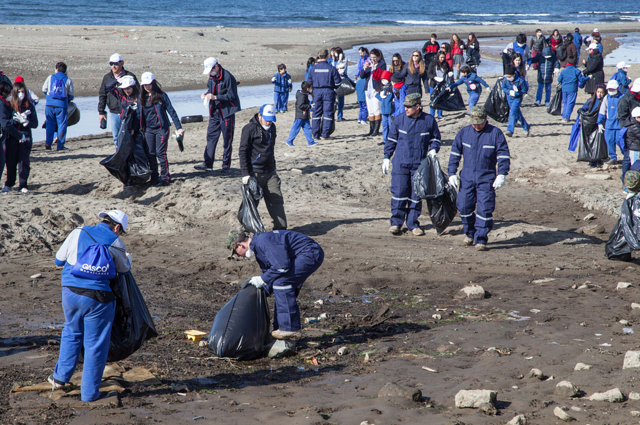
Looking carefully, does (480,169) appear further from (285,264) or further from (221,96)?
(221,96)

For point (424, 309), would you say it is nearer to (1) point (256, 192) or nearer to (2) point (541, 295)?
(2) point (541, 295)

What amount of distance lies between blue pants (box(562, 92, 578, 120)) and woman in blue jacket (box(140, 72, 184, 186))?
35.6ft

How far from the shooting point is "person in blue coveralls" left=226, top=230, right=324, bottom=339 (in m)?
5.16

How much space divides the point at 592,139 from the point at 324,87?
18.8 ft

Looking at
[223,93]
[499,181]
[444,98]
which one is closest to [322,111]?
[444,98]

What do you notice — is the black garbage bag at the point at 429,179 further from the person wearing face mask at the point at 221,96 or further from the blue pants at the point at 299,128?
the blue pants at the point at 299,128

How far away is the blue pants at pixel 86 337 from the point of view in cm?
412

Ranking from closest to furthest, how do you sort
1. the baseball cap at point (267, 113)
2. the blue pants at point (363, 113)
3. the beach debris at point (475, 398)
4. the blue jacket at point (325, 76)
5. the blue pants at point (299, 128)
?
1. the beach debris at point (475, 398)
2. the baseball cap at point (267, 113)
3. the blue pants at point (299, 128)
4. the blue jacket at point (325, 76)
5. the blue pants at point (363, 113)

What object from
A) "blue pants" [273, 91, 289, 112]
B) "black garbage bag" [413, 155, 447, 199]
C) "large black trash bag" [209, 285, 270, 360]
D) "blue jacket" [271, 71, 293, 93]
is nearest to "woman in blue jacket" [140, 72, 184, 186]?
"black garbage bag" [413, 155, 447, 199]

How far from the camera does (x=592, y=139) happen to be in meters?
11.8

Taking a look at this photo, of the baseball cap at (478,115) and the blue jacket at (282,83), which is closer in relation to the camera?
the baseball cap at (478,115)

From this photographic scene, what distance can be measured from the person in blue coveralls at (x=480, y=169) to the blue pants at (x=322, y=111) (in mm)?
6098

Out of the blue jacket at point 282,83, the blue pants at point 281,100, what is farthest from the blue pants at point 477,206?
the blue pants at point 281,100

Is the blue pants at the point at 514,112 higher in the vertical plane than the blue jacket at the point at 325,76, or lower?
lower
